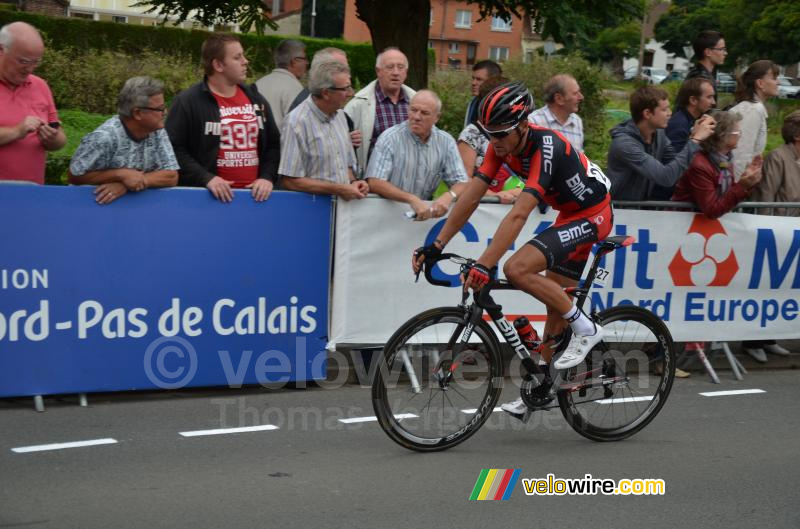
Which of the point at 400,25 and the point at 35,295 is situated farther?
the point at 400,25

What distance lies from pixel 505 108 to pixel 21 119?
3.24 metres

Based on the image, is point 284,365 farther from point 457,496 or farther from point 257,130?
point 457,496

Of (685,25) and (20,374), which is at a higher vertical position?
(685,25)

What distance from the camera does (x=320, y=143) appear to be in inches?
298

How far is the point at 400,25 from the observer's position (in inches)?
806

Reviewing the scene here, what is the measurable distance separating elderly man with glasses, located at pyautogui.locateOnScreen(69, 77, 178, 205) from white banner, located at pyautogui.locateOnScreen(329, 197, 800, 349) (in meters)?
1.37

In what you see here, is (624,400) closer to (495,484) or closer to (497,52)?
(495,484)

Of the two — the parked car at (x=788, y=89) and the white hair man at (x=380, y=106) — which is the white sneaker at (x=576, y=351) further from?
the parked car at (x=788, y=89)

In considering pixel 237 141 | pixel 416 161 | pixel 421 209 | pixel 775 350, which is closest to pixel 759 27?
pixel 775 350

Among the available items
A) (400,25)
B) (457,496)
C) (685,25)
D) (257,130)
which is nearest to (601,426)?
(457,496)

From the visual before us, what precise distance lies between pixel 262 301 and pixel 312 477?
2.01 metres

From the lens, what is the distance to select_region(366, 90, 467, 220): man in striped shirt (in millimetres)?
7672

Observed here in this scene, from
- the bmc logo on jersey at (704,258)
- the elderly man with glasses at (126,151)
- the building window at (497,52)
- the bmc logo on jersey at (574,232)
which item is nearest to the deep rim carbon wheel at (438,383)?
the bmc logo on jersey at (574,232)

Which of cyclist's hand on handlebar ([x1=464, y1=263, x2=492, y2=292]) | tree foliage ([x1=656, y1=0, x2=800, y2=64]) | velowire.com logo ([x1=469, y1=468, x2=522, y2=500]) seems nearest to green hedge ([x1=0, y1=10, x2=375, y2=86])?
cyclist's hand on handlebar ([x1=464, y1=263, x2=492, y2=292])
